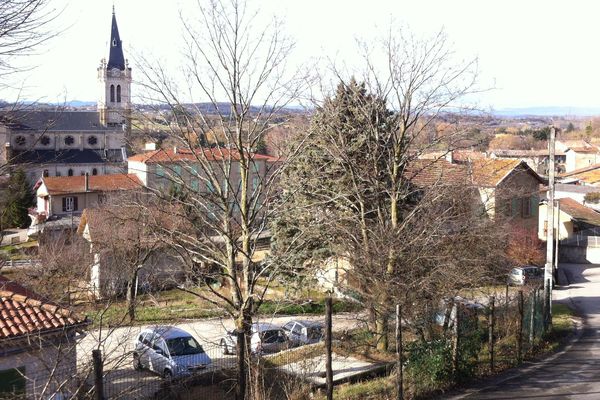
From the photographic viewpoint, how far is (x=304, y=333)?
707 inches

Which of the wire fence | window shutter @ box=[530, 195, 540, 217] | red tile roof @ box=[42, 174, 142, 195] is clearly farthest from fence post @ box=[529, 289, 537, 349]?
red tile roof @ box=[42, 174, 142, 195]

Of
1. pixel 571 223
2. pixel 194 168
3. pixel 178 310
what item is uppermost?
pixel 194 168

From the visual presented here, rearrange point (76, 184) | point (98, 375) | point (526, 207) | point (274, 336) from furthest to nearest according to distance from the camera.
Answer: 1. point (76, 184)
2. point (526, 207)
3. point (274, 336)
4. point (98, 375)

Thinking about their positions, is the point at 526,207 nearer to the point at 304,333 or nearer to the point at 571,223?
the point at 571,223

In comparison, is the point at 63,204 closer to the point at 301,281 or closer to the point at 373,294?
the point at 301,281

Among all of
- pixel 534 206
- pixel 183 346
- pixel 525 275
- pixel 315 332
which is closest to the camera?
pixel 183 346

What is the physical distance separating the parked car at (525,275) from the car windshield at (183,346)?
627 inches

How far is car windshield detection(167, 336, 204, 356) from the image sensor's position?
15711mm

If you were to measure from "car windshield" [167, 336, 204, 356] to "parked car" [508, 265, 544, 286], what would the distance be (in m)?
15.9

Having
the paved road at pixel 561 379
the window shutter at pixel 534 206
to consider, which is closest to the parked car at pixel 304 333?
the paved road at pixel 561 379

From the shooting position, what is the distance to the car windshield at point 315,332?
17312 millimetres

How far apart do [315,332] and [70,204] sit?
138ft

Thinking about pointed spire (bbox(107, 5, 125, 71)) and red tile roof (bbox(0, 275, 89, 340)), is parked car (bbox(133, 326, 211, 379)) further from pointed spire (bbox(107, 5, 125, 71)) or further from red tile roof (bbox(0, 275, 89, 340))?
pointed spire (bbox(107, 5, 125, 71))

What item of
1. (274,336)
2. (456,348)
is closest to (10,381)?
(274,336)
